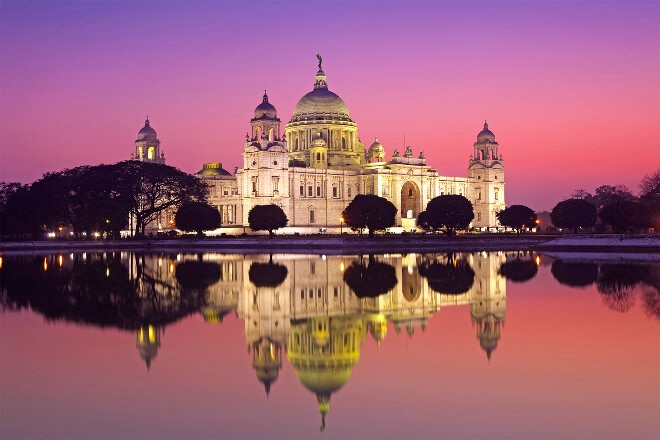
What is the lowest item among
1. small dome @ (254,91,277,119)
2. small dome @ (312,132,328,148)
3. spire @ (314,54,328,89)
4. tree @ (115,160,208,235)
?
tree @ (115,160,208,235)

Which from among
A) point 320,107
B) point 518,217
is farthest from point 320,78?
point 518,217

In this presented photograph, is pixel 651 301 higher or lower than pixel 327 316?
higher

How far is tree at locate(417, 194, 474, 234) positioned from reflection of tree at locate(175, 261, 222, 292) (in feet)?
154

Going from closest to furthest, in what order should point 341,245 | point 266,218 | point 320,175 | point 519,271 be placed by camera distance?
point 519,271, point 341,245, point 266,218, point 320,175

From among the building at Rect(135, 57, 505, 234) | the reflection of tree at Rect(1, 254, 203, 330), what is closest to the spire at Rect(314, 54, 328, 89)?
the building at Rect(135, 57, 505, 234)

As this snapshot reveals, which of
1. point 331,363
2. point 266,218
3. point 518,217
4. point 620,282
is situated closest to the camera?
point 331,363

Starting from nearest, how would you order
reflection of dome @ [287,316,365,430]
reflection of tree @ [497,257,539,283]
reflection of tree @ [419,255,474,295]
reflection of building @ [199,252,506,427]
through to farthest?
reflection of dome @ [287,316,365,430], reflection of building @ [199,252,506,427], reflection of tree @ [419,255,474,295], reflection of tree @ [497,257,539,283]

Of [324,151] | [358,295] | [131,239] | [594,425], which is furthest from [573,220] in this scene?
[594,425]

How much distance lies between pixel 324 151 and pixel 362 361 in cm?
10181

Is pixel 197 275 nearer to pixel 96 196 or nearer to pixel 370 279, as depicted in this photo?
pixel 370 279

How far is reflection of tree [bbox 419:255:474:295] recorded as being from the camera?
31188mm

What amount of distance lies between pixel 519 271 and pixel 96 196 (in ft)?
182

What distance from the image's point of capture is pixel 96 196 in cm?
8669

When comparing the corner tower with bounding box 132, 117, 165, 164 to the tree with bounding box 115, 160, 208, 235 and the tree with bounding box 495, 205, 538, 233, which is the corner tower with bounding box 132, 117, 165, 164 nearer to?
the tree with bounding box 115, 160, 208, 235
